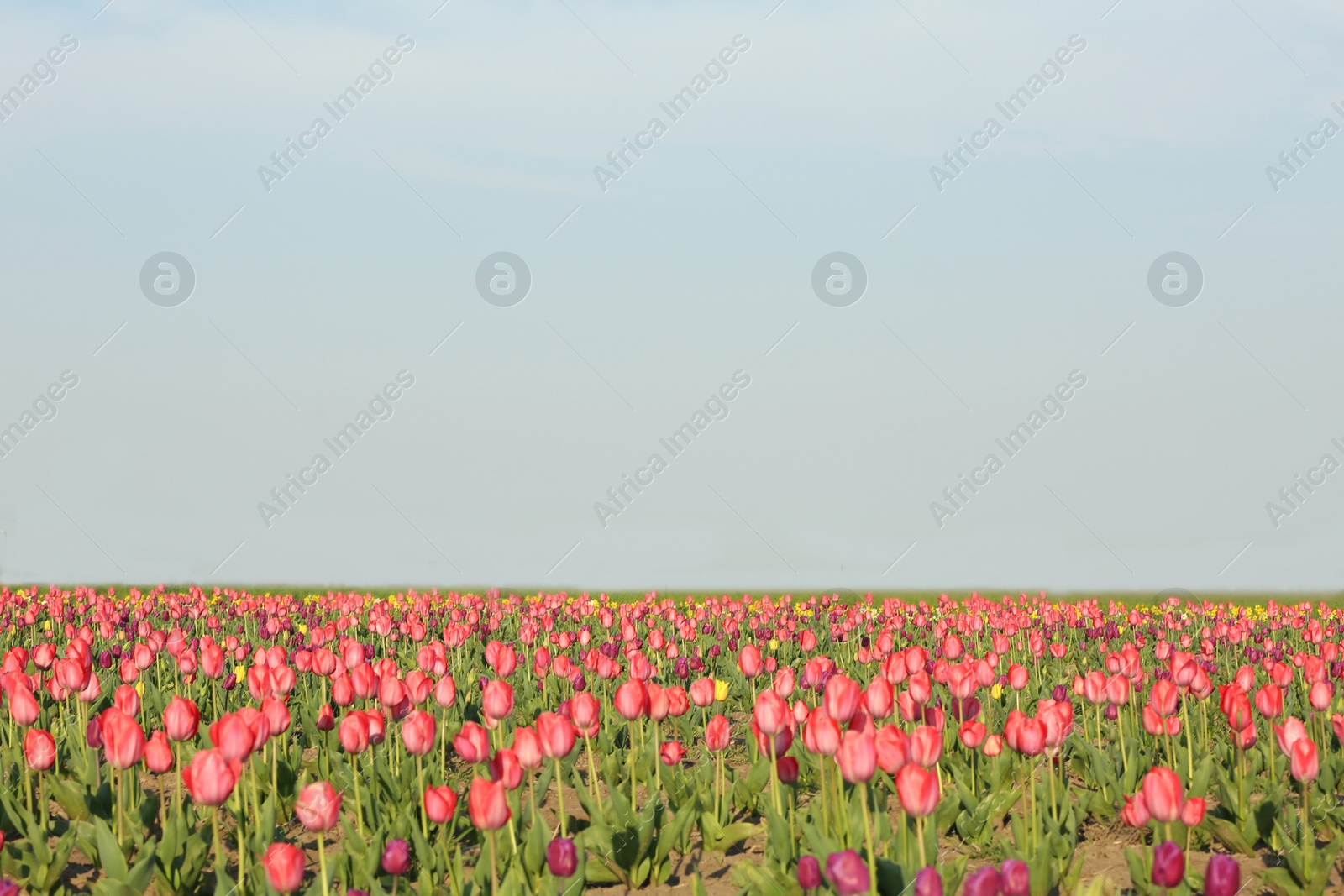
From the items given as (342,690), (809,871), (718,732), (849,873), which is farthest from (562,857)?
(342,690)

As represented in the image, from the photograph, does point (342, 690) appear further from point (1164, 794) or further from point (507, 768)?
point (1164, 794)

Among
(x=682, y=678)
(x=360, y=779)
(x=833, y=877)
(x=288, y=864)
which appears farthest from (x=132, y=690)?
(x=682, y=678)

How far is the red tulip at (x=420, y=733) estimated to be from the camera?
250 inches

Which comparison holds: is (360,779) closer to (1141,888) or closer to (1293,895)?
(1141,888)

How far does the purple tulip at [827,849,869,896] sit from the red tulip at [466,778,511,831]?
1.50 meters

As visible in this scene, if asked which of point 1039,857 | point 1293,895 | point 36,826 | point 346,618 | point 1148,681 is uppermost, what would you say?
point 346,618

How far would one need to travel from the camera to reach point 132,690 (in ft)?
23.1

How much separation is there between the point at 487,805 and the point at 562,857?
418 millimetres

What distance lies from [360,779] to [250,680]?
998mm

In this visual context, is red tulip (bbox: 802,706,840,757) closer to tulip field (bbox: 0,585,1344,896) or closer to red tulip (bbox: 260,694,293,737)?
tulip field (bbox: 0,585,1344,896)

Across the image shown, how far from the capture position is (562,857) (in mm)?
5035

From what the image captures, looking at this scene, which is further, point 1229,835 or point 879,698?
point 1229,835

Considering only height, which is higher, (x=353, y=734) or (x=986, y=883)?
(x=353, y=734)

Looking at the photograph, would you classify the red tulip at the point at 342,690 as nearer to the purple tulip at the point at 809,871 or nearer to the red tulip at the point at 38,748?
the red tulip at the point at 38,748
